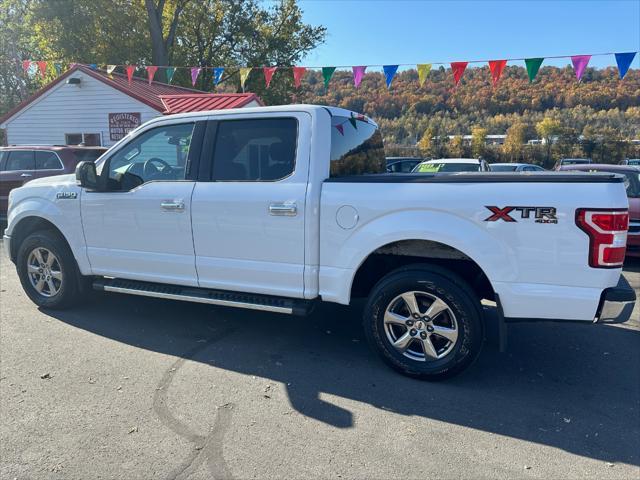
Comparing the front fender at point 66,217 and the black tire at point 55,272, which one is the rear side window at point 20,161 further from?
the front fender at point 66,217

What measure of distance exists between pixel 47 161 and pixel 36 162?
282 mm

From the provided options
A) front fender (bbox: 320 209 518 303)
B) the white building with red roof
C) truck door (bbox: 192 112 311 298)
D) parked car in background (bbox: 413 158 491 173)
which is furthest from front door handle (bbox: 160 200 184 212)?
the white building with red roof

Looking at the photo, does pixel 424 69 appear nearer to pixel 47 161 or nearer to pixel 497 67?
pixel 497 67

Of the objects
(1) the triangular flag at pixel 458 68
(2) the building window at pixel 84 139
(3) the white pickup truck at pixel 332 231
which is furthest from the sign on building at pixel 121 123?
(3) the white pickup truck at pixel 332 231

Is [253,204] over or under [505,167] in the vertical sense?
over

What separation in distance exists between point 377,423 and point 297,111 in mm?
2436

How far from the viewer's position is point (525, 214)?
3148 mm

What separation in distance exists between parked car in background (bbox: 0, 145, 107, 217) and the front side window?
6306 mm

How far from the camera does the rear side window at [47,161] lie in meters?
10.3

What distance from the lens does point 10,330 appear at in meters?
4.61

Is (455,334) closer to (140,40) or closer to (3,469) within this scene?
Answer: (3,469)

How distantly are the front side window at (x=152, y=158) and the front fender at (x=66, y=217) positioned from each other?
56 centimetres

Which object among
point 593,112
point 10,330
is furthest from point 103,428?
point 593,112

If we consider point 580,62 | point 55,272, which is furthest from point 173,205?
point 580,62
